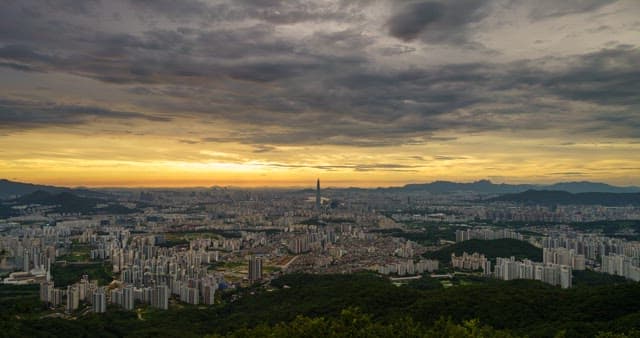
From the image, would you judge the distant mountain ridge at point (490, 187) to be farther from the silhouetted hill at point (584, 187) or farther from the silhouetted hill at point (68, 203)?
the silhouetted hill at point (68, 203)

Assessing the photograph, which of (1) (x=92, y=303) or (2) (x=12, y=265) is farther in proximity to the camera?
(2) (x=12, y=265)

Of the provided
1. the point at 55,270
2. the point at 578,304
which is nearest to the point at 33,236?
the point at 55,270

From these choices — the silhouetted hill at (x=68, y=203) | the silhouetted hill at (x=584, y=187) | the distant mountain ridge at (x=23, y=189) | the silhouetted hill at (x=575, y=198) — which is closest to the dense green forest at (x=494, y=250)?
the silhouetted hill at (x=68, y=203)

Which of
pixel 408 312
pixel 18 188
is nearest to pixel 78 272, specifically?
pixel 408 312

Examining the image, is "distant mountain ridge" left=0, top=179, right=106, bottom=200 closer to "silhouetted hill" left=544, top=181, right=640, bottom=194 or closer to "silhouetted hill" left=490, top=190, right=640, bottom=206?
"silhouetted hill" left=490, top=190, right=640, bottom=206

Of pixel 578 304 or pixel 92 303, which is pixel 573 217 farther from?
pixel 92 303

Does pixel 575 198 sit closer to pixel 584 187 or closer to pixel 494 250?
pixel 584 187

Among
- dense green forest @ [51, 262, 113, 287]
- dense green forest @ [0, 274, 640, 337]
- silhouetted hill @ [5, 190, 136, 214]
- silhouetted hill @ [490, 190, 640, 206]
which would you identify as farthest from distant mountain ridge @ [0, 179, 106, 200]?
silhouetted hill @ [490, 190, 640, 206]
